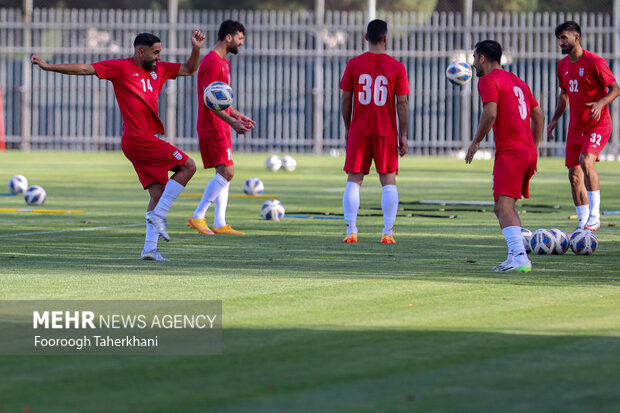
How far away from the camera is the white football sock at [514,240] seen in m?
9.77

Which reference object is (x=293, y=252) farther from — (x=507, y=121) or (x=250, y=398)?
(x=250, y=398)

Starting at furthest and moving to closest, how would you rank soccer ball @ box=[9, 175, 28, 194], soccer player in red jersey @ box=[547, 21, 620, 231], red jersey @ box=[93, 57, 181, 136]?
1. soccer ball @ box=[9, 175, 28, 194]
2. soccer player in red jersey @ box=[547, 21, 620, 231]
3. red jersey @ box=[93, 57, 181, 136]

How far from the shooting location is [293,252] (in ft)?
36.8

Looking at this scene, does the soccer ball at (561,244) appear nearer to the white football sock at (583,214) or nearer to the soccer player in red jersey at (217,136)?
the white football sock at (583,214)

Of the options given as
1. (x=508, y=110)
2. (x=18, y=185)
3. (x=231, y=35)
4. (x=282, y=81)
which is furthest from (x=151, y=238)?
(x=282, y=81)

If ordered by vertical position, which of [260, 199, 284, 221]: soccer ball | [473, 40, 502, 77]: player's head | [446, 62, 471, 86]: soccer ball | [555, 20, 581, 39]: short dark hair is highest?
[555, 20, 581, 39]: short dark hair

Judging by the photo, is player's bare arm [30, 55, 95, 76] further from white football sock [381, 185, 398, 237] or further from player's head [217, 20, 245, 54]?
white football sock [381, 185, 398, 237]

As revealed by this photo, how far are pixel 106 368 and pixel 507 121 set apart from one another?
5253 millimetres

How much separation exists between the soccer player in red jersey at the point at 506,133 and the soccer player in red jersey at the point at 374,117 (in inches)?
90.4

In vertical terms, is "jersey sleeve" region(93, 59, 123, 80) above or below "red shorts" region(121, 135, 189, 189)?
above

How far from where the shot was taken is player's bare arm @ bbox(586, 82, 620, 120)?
13.1m

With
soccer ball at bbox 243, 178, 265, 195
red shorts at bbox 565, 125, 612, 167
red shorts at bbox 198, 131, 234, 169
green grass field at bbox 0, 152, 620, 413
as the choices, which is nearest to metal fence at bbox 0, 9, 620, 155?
soccer ball at bbox 243, 178, 265, 195

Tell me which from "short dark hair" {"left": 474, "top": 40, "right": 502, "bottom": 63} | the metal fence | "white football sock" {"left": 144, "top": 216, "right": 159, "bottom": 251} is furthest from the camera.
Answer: the metal fence

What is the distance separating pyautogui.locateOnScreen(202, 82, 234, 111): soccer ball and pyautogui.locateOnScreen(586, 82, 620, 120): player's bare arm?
13.2ft
